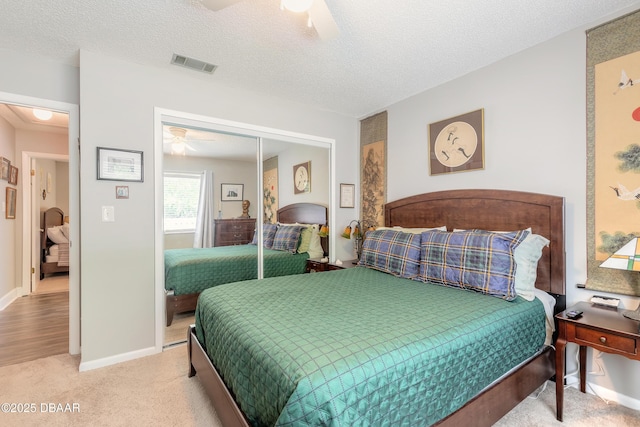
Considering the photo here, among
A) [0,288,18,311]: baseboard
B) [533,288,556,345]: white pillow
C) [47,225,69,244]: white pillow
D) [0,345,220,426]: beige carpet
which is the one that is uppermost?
[47,225,69,244]: white pillow

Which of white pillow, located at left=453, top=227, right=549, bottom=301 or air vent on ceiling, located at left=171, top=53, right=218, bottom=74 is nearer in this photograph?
white pillow, located at left=453, top=227, right=549, bottom=301

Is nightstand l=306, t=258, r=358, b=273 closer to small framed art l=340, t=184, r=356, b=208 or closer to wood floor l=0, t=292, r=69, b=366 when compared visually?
small framed art l=340, t=184, r=356, b=208

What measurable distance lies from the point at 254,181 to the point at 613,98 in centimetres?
297

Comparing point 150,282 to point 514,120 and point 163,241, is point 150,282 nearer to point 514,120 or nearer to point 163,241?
point 163,241

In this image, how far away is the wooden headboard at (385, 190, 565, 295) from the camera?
2.11 meters

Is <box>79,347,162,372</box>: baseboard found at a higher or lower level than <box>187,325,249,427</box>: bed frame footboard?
lower

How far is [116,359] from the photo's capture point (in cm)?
245

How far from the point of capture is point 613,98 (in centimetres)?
192

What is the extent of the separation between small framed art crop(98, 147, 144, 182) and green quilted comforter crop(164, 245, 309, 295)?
749 mm

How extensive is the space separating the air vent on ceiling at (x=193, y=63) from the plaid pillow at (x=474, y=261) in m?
2.39

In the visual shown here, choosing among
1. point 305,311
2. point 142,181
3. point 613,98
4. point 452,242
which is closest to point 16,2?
point 142,181

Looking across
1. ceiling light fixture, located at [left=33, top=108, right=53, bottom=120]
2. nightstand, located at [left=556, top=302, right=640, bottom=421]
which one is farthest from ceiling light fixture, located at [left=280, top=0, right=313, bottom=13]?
ceiling light fixture, located at [left=33, top=108, right=53, bottom=120]

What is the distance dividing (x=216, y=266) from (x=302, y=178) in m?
1.43

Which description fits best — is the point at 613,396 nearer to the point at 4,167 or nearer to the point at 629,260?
the point at 629,260
